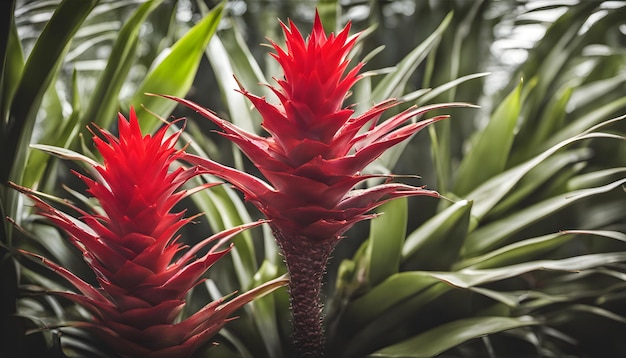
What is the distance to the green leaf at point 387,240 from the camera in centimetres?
55

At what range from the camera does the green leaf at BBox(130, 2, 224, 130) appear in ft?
1.89

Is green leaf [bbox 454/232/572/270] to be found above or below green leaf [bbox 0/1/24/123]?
below

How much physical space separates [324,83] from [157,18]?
0.57 metres

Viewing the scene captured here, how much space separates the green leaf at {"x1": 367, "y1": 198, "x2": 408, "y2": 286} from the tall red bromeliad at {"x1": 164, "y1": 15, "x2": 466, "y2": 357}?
0.39 ft

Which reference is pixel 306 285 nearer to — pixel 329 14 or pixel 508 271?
pixel 508 271

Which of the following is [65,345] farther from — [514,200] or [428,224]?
[514,200]

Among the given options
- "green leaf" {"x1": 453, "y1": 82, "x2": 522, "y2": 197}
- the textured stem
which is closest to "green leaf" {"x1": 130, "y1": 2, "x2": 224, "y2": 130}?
the textured stem

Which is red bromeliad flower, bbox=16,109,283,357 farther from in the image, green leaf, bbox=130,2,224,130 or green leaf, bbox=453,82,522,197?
green leaf, bbox=453,82,522,197

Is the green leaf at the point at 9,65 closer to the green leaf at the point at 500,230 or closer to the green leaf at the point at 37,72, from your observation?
the green leaf at the point at 37,72

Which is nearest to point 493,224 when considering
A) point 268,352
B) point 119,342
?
point 268,352

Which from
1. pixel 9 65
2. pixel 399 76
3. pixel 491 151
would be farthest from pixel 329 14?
pixel 9 65

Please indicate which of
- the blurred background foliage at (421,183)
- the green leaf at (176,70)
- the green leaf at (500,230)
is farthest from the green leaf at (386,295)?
the green leaf at (176,70)

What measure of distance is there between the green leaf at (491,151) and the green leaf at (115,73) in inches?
15.5

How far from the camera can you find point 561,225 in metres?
0.69
